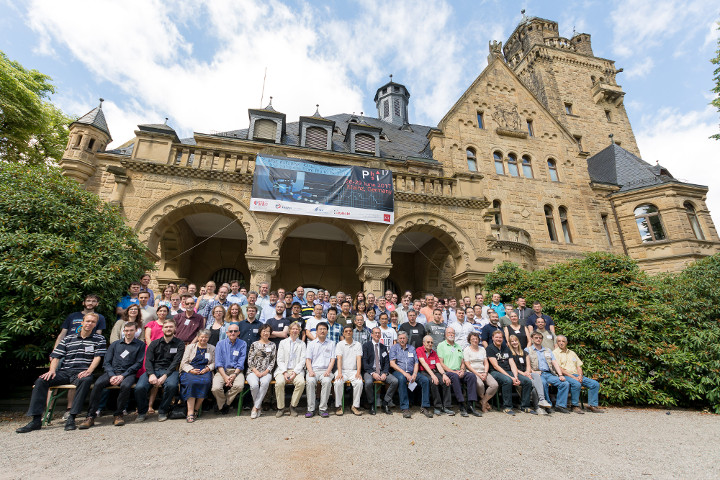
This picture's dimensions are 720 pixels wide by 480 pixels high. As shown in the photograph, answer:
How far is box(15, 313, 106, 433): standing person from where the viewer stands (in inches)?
160

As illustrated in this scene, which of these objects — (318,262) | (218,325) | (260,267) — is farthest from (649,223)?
(218,325)

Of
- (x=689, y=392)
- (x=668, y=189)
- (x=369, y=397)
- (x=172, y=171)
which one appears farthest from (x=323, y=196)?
(x=668, y=189)

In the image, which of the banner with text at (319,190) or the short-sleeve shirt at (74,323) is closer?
the short-sleeve shirt at (74,323)

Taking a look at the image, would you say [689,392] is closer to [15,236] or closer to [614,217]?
[15,236]

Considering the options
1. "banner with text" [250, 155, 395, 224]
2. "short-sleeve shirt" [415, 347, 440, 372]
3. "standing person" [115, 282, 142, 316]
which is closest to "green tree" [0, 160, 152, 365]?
"standing person" [115, 282, 142, 316]

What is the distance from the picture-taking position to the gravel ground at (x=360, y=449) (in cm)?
297

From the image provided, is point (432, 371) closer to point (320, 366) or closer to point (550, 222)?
point (320, 366)

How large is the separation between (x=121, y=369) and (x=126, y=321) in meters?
0.85

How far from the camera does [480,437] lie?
4039mm

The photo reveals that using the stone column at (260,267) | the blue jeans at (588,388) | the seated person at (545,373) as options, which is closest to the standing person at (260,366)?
the stone column at (260,267)

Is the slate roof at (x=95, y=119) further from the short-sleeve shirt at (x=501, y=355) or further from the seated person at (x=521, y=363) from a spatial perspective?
the seated person at (x=521, y=363)

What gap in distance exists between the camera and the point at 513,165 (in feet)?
54.4

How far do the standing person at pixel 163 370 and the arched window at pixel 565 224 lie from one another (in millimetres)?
17210

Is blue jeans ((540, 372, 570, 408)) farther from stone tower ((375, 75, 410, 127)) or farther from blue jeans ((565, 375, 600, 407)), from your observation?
stone tower ((375, 75, 410, 127))
